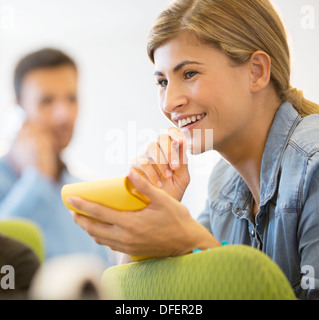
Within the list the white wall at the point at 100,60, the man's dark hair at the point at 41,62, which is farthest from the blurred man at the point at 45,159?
the white wall at the point at 100,60

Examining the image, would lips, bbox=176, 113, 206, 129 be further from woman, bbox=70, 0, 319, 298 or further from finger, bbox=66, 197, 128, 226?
finger, bbox=66, 197, 128, 226

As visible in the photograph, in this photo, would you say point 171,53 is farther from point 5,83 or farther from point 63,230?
point 5,83

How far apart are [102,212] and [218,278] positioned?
0.62ft

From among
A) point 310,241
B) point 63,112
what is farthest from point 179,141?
point 63,112

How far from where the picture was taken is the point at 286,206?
32.4 inches

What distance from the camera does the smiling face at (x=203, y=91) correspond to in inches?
37.9

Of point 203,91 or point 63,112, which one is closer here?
point 203,91

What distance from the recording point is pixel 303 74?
2.48 m

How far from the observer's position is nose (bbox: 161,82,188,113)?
98cm

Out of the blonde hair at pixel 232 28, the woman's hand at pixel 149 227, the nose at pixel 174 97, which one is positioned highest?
the blonde hair at pixel 232 28

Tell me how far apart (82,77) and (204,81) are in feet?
10.4

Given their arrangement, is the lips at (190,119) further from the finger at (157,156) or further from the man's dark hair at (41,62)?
the man's dark hair at (41,62)

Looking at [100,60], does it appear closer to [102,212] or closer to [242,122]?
[242,122]

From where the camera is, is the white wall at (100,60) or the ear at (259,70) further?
the white wall at (100,60)
